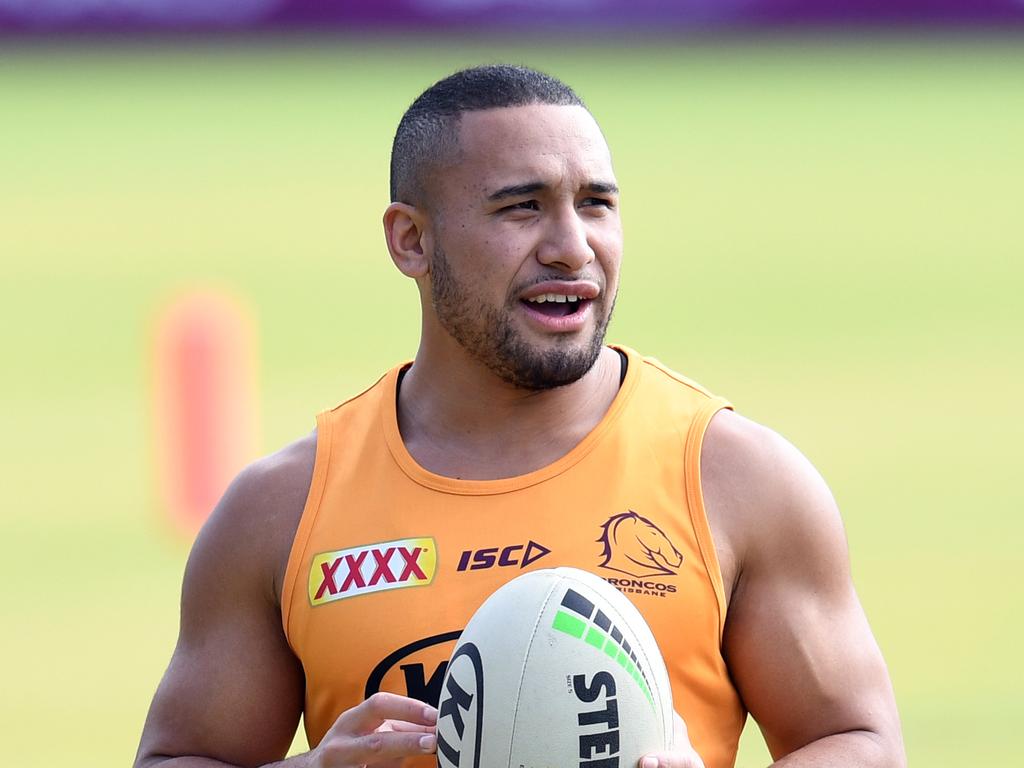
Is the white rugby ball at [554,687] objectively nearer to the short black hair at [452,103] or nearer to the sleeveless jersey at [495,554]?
the sleeveless jersey at [495,554]

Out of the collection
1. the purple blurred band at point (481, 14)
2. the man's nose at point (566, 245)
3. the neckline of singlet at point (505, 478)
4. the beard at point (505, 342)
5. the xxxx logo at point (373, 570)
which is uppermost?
the purple blurred band at point (481, 14)

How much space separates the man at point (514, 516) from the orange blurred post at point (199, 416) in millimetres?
7502

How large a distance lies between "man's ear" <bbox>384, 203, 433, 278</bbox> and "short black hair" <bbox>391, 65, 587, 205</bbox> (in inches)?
1.3

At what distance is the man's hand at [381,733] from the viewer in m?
3.56

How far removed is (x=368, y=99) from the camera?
1137 inches

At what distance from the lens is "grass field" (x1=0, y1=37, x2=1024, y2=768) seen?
975 cm

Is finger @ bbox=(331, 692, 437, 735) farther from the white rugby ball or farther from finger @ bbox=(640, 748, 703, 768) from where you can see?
finger @ bbox=(640, 748, 703, 768)

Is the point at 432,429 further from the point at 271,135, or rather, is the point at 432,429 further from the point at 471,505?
the point at 271,135

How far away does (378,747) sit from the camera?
3.57 meters

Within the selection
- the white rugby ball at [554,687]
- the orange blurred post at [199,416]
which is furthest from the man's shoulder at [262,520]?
the orange blurred post at [199,416]

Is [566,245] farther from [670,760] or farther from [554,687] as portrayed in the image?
[670,760]

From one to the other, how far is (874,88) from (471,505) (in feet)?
83.8

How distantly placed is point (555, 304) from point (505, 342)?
14 cm

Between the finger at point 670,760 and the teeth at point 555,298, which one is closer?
the finger at point 670,760
